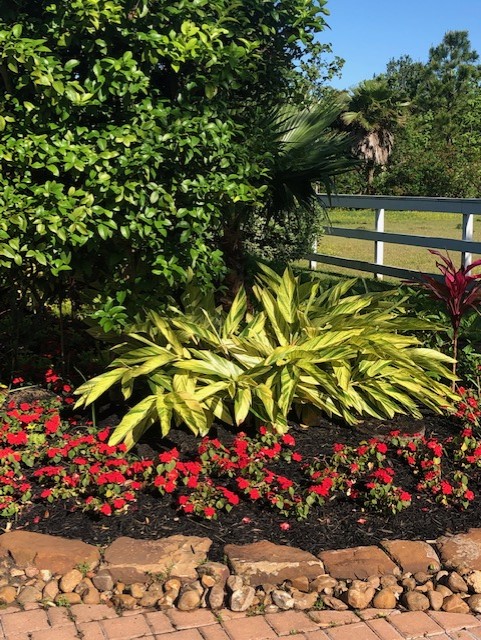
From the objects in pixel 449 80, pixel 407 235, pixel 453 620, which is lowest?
pixel 453 620

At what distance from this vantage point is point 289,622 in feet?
9.65

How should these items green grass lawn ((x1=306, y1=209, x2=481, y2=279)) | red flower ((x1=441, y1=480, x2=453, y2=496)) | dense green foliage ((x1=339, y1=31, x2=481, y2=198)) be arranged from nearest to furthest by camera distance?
red flower ((x1=441, y1=480, x2=453, y2=496)) < green grass lawn ((x1=306, y1=209, x2=481, y2=279)) < dense green foliage ((x1=339, y1=31, x2=481, y2=198))

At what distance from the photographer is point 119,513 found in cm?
359

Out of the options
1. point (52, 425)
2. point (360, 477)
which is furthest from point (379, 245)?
point (52, 425)

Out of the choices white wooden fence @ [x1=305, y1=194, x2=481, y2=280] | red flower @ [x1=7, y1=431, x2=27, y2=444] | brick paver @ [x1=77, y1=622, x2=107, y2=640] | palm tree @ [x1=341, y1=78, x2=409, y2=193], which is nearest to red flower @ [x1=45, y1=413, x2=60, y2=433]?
red flower @ [x1=7, y1=431, x2=27, y2=444]

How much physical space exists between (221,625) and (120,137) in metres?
2.30

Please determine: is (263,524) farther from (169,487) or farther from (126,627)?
(126,627)

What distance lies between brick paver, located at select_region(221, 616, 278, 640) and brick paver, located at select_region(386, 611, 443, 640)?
0.49m

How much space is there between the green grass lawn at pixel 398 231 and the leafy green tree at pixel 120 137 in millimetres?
9070

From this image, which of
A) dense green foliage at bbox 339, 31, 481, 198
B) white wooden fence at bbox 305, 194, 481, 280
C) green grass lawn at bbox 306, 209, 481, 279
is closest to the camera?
white wooden fence at bbox 305, 194, 481, 280

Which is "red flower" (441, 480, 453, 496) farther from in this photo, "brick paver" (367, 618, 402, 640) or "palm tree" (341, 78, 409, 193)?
"palm tree" (341, 78, 409, 193)

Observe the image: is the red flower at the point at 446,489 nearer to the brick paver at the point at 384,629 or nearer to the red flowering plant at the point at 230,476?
the red flowering plant at the point at 230,476

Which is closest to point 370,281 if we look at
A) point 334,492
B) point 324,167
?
point 324,167

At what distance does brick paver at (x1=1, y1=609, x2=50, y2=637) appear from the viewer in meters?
2.86
